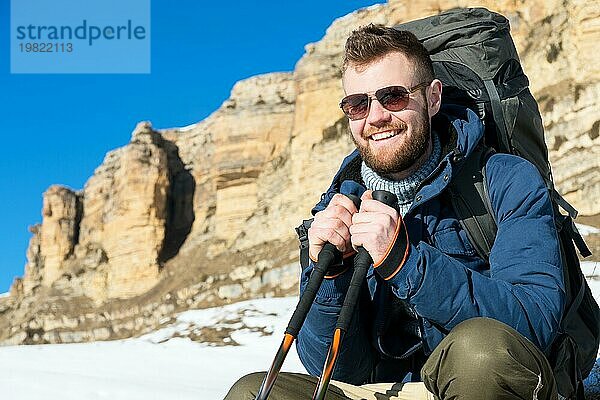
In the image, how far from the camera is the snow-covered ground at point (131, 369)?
541cm

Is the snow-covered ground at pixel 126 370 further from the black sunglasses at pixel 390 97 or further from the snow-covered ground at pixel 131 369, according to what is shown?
the black sunglasses at pixel 390 97

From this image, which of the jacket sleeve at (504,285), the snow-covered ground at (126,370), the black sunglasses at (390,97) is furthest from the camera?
the snow-covered ground at (126,370)

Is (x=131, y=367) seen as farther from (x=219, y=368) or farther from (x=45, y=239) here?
(x=45, y=239)

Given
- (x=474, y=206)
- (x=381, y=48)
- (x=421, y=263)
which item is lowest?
(x=421, y=263)

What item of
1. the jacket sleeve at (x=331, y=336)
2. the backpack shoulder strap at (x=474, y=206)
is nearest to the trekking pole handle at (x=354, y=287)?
the jacket sleeve at (x=331, y=336)

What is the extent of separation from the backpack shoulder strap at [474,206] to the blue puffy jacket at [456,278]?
0.03m

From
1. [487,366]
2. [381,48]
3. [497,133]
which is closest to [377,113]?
[381,48]

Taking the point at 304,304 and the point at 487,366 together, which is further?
the point at 304,304

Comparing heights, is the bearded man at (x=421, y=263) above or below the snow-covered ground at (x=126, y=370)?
above

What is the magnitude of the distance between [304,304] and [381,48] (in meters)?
0.94

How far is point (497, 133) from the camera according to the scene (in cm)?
266

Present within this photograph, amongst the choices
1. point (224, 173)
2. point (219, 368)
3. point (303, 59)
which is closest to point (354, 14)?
point (303, 59)

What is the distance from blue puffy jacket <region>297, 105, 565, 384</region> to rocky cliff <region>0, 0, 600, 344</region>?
67.8 feet

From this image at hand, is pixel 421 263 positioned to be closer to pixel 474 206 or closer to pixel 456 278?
pixel 456 278
